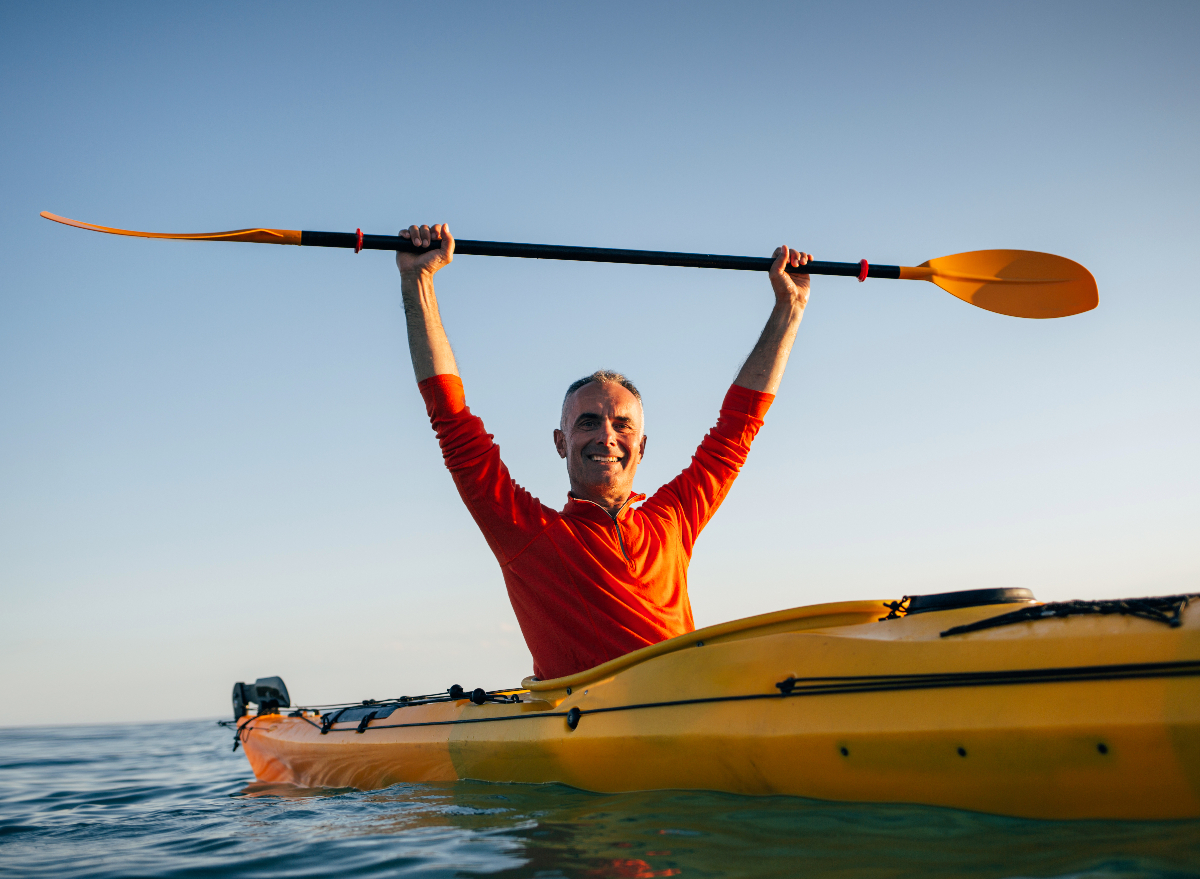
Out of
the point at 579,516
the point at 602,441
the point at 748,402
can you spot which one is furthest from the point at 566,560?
the point at 748,402

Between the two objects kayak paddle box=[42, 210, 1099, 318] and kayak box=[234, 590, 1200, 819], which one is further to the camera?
kayak paddle box=[42, 210, 1099, 318]

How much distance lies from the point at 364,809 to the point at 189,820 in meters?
1.04

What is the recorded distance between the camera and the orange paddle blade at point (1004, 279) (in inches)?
205

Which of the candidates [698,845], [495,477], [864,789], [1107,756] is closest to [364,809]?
[495,477]

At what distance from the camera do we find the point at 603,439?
4148 millimetres

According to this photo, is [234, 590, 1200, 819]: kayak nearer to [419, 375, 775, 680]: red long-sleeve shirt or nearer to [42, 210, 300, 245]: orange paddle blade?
[419, 375, 775, 680]: red long-sleeve shirt

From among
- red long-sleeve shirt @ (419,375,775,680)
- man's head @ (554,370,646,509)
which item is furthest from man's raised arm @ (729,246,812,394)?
red long-sleeve shirt @ (419,375,775,680)

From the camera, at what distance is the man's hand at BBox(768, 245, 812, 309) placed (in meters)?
4.81

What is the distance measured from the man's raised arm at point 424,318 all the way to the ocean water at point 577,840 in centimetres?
194

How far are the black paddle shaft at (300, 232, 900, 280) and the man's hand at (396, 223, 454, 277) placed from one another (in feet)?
0.84

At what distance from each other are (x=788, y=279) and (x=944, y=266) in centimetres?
128

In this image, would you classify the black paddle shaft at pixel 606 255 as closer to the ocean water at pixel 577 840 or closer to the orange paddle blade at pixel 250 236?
the orange paddle blade at pixel 250 236

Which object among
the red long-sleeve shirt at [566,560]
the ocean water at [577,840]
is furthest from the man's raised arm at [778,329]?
the ocean water at [577,840]

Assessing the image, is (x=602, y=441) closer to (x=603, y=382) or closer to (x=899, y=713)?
(x=603, y=382)
